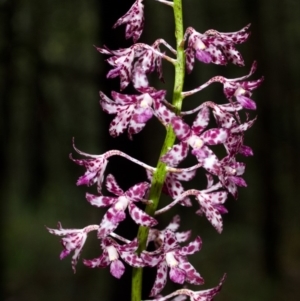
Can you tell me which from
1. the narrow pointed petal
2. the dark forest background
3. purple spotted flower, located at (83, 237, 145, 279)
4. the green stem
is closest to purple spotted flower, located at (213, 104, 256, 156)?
the green stem

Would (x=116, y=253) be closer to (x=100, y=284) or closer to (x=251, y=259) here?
(x=100, y=284)

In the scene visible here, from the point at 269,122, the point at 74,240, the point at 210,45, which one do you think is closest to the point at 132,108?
the point at 210,45

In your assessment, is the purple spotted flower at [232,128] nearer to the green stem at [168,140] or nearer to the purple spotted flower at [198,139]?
the purple spotted flower at [198,139]

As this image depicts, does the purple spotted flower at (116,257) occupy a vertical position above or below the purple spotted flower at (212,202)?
below

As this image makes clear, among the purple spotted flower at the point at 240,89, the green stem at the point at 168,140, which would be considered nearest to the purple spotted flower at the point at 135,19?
the green stem at the point at 168,140

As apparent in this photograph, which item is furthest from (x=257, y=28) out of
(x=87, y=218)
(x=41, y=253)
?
(x=87, y=218)

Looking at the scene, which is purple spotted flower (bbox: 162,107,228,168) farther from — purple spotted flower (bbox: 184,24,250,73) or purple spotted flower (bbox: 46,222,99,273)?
purple spotted flower (bbox: 46,222,99,273)
